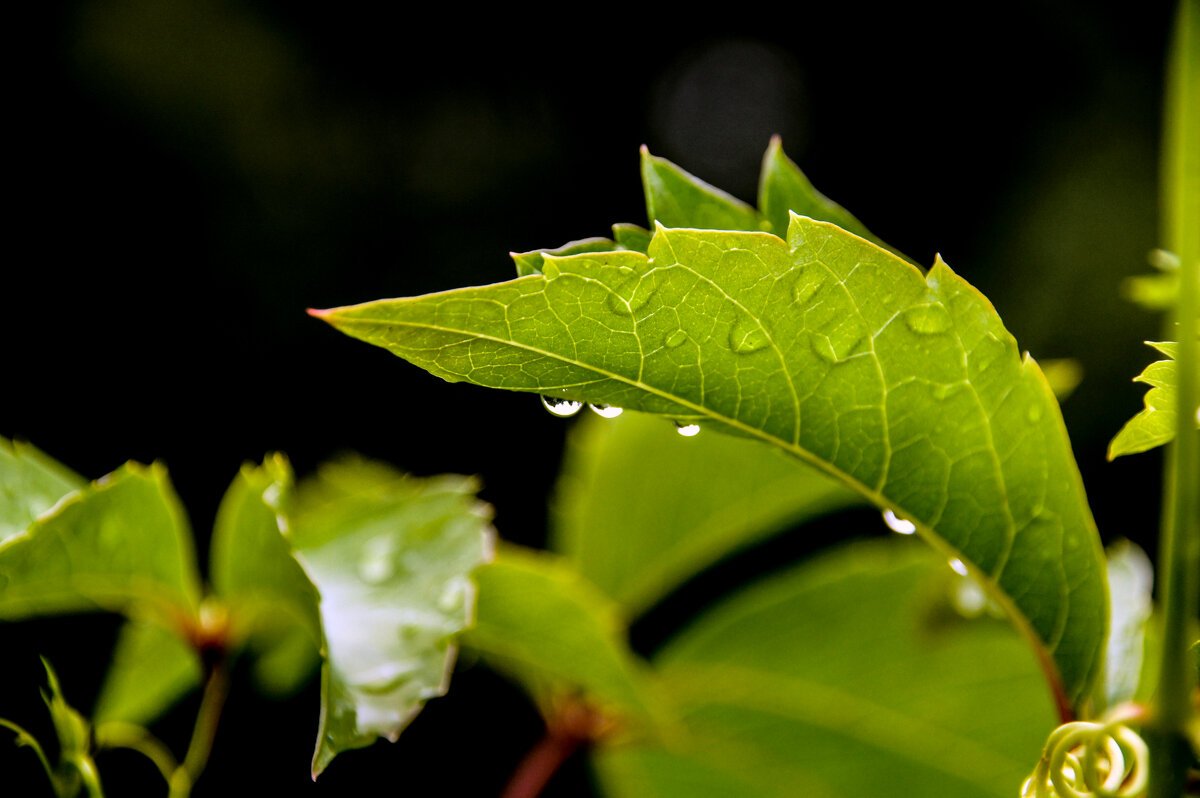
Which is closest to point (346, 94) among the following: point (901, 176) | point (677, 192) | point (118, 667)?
point (901, 176)

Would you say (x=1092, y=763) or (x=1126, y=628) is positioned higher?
(x=1092, y=763)

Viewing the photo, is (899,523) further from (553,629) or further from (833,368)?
(553,629)

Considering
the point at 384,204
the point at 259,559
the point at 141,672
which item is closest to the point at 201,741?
the point at 259,559

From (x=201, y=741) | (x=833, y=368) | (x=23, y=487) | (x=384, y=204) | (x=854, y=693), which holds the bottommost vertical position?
(x=384, y=204)

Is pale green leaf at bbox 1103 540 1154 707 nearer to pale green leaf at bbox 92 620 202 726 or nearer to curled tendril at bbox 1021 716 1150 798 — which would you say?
curled tendril at bbox 1021 716 1150 798

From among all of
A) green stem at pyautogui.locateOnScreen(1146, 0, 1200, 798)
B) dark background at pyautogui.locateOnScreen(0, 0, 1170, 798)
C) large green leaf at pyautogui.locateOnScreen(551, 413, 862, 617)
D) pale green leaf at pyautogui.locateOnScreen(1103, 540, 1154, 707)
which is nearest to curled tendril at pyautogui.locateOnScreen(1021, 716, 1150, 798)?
green stem at pyautogui.locateOnScreen(1146, 0, 1200, 798)

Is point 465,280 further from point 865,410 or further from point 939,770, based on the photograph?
point 865,410
